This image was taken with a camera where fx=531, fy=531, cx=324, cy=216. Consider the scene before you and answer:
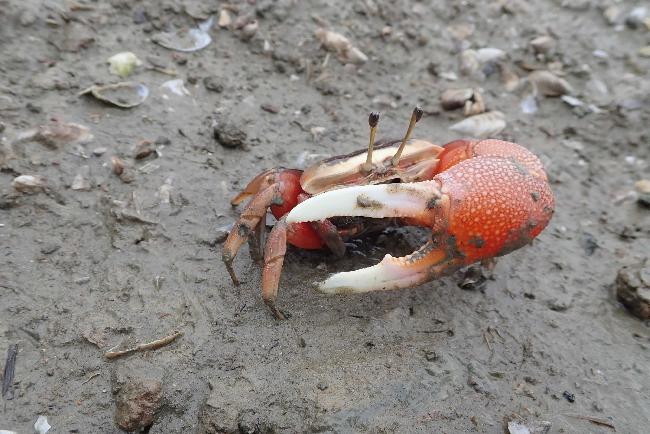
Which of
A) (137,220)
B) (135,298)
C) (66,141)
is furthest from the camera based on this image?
(66,141)

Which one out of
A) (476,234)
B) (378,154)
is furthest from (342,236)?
(476,234)

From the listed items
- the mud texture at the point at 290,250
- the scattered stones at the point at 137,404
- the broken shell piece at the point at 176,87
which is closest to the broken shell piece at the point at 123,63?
the mud texture at the point at 290,250

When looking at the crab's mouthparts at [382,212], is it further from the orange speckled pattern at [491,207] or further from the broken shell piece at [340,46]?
the broken shell piece at [340,46]

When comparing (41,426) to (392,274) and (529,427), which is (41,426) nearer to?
(392,274)

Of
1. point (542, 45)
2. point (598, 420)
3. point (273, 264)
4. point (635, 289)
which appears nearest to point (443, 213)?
point (273, 264)

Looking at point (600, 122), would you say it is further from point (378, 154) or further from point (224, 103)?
point (224, 103)

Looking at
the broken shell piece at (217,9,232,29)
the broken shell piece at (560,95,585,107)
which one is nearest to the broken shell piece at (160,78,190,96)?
the broken shell piece at (217,9,232,29)

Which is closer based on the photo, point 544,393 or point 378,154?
point 544,393
